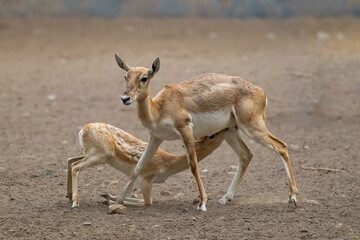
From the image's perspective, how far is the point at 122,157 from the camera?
694cm

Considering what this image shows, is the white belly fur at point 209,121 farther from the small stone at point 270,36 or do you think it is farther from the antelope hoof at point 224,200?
the small stone at point 270,36

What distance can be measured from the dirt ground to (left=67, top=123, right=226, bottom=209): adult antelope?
240mm

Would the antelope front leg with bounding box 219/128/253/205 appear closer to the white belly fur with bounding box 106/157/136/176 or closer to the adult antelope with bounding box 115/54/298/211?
the adult antelope with bounding box 115/54/298/211

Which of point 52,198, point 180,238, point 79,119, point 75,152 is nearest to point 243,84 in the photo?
point 180,238

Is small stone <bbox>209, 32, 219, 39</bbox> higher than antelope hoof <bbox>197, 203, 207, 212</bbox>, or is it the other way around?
antelope hoof <bbox>197, 203, 207, 212</bbox>

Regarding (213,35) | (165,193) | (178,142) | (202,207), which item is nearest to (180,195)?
(165,193)

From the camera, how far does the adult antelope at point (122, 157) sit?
22.3ft

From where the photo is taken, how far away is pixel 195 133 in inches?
261

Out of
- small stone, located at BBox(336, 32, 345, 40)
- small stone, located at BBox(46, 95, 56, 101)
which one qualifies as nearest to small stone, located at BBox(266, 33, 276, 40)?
small stone, located at BBox(336, 32, 345, 40)

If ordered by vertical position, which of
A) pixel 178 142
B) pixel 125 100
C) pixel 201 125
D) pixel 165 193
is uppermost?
pixel 125 100

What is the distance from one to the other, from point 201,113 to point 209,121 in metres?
0.12

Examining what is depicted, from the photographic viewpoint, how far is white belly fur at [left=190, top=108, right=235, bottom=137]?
6539 millimetres

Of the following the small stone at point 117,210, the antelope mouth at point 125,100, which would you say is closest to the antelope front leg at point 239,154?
the small stone at point 117,210

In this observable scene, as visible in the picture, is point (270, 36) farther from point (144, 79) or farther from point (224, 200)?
point (144, 79)
